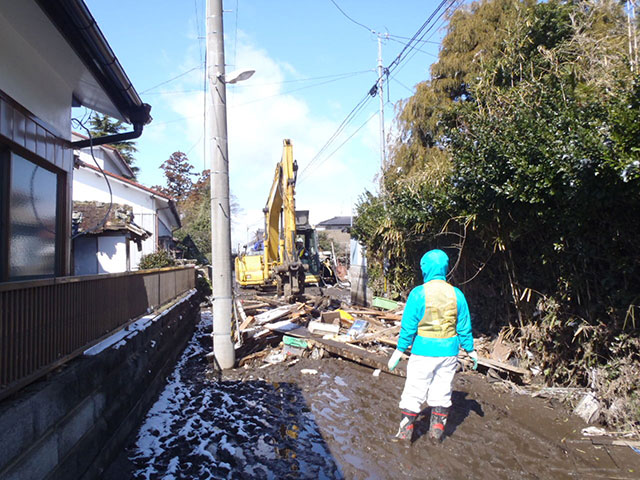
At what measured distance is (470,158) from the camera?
612cm

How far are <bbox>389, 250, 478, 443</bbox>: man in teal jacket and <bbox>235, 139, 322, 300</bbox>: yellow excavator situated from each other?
7.17 meters

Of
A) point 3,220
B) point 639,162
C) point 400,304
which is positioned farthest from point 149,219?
point 639,162

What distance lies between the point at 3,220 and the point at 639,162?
19.0ft

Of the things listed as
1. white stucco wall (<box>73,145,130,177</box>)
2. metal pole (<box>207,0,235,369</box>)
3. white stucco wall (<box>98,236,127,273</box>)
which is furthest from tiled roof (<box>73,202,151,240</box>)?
metal pole (<box>207,0,235,369</box>)

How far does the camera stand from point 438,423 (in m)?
4.22

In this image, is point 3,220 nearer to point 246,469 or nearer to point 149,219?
point 246,469

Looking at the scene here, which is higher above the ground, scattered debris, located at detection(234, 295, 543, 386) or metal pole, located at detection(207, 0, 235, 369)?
metal pole, located at detection(207, 0, 235, 369)

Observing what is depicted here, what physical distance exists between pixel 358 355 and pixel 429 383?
320 centimetres

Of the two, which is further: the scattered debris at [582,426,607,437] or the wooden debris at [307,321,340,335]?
the wooden debris at [307,321,340,335]

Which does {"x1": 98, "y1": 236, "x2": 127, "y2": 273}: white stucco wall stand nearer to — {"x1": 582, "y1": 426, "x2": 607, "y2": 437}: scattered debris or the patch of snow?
the patch of snow

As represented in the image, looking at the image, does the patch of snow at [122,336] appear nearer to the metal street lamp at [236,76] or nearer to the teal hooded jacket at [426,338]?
the teal hooded jacket at [426,338]

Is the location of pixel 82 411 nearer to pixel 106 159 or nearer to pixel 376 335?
pixel 376 335

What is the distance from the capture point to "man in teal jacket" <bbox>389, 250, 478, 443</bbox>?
4.17 m

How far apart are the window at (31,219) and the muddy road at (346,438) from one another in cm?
222
